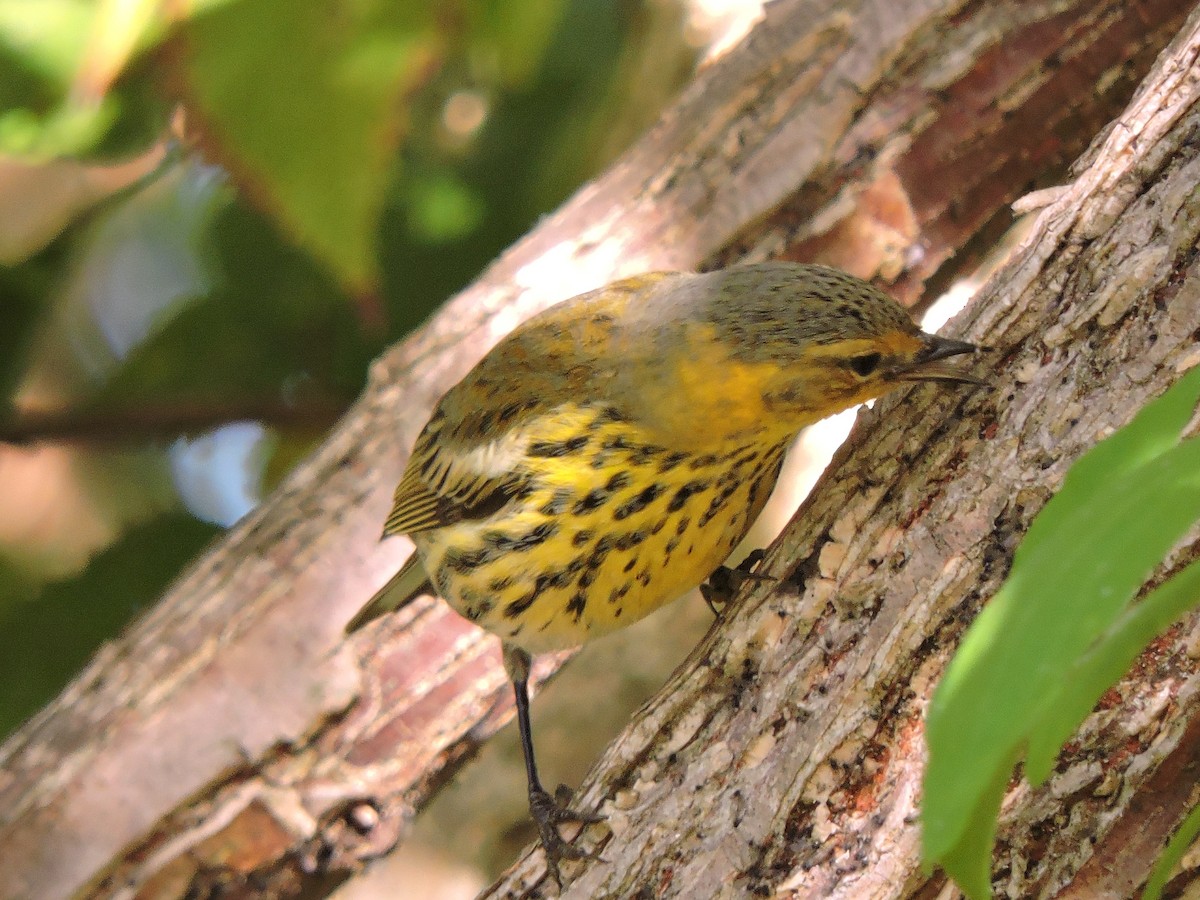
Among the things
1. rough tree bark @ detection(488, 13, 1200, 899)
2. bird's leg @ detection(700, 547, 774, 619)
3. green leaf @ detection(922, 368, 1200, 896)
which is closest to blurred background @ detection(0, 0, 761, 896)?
bird's leg @ detection(700, 547, 774, 619)

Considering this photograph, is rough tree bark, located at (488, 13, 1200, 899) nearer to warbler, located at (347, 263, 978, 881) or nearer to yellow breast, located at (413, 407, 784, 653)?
warbler, located at (347, 263, 978, 881)

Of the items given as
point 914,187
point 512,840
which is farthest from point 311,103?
point 512,840

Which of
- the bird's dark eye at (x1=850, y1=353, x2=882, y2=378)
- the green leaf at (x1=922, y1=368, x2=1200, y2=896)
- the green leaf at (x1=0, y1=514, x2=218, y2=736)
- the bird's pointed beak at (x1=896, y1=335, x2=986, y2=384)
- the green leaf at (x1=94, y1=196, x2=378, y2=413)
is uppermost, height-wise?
the green leaf at (x1=94, y1=196, x2=378, y2=413)

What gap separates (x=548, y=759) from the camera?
320 cm

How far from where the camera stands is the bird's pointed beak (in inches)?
69.0

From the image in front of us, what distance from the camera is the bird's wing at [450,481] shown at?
7.50ft

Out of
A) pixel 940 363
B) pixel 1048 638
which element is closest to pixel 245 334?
pixel 940 363

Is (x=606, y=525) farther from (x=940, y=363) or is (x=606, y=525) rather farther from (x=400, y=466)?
(x=400, y=466)

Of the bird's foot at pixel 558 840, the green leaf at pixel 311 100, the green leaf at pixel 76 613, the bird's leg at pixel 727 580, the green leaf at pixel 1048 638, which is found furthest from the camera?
the green leaf at pixel 76 613

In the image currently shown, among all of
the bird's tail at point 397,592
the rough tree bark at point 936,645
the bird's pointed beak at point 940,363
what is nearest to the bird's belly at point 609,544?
the rough tree bark at point 936,645

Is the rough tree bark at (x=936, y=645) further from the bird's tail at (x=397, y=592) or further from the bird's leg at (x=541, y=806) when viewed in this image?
→ the bird's tail at (x=397, y=592)

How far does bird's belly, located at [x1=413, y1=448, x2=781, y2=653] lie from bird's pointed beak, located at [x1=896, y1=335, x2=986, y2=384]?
1.25 ft

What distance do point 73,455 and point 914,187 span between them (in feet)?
8.61

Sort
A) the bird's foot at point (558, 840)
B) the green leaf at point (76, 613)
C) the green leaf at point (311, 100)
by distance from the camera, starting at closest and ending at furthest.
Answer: the bird's foot at point (558, 840)
the green leaf at point (311, 100)
the green leaf at point (76, 613)
